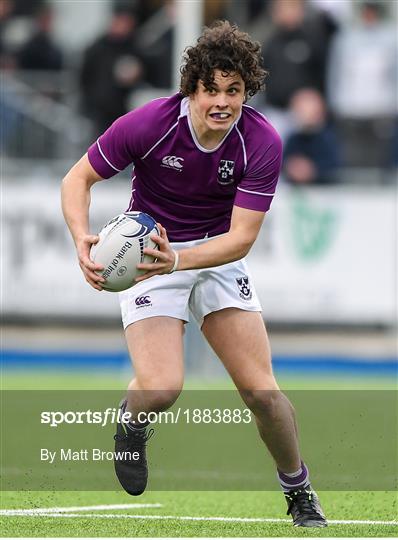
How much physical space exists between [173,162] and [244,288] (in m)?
0.74

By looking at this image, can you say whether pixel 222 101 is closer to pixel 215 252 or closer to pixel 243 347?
pixel 215 252

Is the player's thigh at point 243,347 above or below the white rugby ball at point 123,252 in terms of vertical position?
below

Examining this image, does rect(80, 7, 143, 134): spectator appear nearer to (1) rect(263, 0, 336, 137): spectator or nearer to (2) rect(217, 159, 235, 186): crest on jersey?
(1) rect(263, 0, 336, 137): spectator

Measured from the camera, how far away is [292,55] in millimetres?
16281

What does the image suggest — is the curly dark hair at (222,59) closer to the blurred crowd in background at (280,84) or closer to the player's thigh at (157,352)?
the player's thigh at (157,352)

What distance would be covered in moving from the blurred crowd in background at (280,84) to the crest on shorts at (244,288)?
28.2 ft

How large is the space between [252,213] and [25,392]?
609cm

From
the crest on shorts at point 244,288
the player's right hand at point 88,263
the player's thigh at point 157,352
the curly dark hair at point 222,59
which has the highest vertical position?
the curly dark hair at point 222,59

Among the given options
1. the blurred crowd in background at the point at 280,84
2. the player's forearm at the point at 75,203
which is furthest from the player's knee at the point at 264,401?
the blurred crowd in background at the point at 280,84

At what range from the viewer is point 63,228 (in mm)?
15391

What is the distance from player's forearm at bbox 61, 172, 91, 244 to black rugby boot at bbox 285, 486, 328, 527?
1.70 metres

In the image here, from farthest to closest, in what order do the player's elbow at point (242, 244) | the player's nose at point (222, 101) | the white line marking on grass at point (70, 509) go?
the white line marking on grass at point (70, 509)
the player's elbow at point (242, 244)
the player's nose at point (222, 101)

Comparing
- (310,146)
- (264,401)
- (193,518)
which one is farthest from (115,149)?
(310,146)

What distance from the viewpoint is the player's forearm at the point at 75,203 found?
22.7 ft
